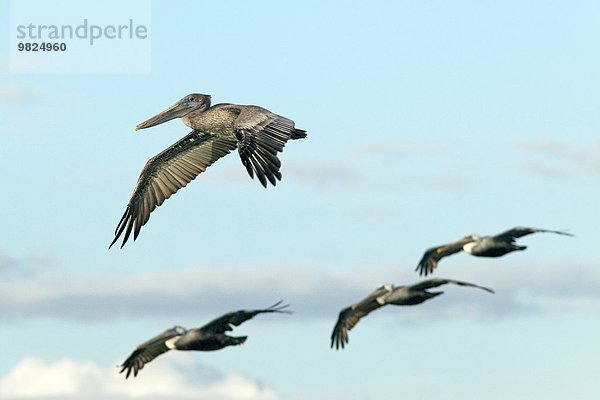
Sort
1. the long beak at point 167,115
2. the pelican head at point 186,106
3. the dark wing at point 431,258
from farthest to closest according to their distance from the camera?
the long beak at point 167,115 → the pelican head at point 186,106 → the dark wing at point 431,258

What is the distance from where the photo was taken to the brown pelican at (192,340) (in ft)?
99.0

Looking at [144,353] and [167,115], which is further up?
[167,115]

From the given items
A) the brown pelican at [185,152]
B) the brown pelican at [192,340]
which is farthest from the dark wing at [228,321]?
the brown pelican at [185,152]

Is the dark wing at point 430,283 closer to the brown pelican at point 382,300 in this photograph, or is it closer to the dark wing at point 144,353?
the brown pelican at point 382,300

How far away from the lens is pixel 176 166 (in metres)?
47.4

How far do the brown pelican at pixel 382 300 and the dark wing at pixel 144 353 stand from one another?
435 centimetres

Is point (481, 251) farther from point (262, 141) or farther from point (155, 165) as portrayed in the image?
point (155, 165)

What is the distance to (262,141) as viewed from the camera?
3869 centimetres

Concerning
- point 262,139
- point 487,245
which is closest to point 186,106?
point 262,139

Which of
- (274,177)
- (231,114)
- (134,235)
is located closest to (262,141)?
(274,177)

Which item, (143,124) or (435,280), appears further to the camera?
(143,124)

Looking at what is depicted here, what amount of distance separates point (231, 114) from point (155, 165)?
4501 millimetres

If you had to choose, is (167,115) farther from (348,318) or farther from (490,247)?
(490,247)

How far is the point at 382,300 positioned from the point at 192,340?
442 cm
